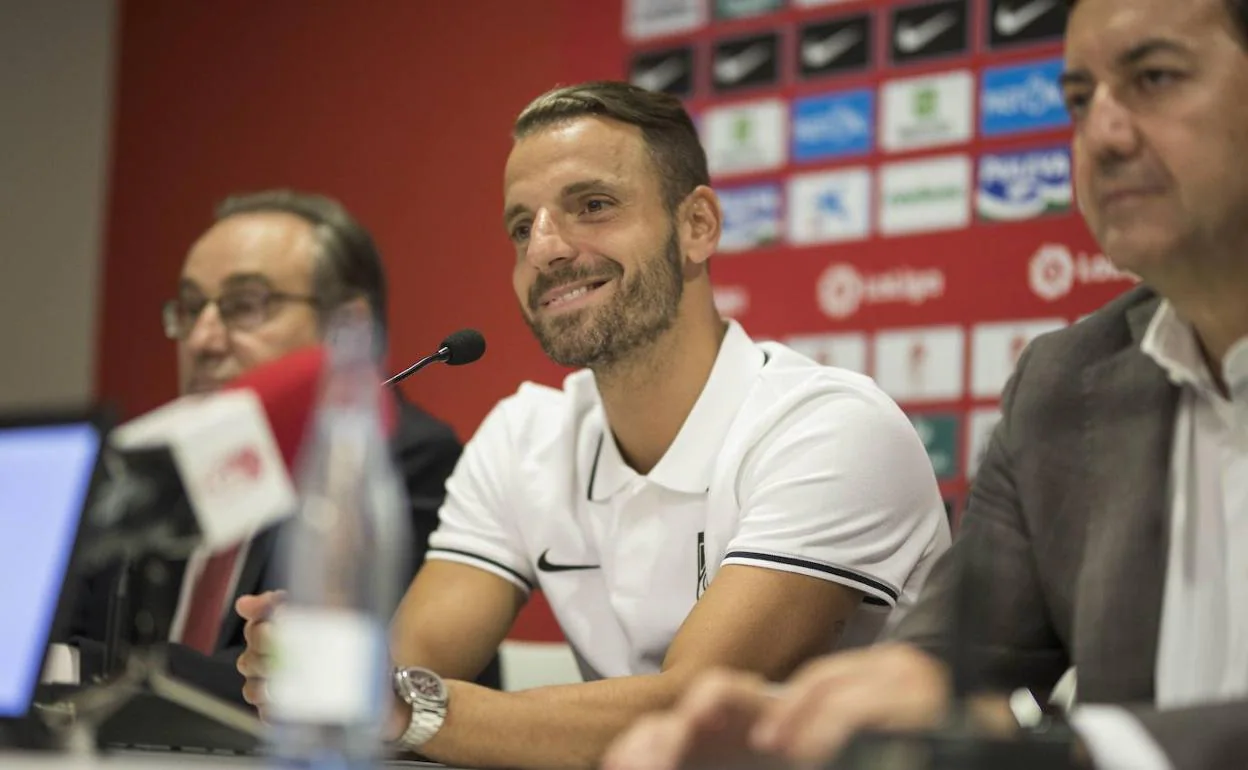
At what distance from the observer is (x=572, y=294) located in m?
2.04

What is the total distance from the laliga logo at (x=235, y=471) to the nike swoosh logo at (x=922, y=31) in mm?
2179

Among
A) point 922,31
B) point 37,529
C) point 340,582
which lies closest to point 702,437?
point 37,529

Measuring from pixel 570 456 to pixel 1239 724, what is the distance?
1216 mm

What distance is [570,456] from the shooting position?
206 cm

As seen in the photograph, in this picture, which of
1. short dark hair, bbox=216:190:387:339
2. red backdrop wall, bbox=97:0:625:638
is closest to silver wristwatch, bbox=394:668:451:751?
short dark hair, bbox=216:190:387:339

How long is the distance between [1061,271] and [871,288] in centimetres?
38

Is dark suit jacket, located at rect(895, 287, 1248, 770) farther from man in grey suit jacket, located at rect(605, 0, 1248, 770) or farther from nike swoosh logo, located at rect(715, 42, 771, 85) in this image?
nike swoosh logo, located at rect(715, 42, 771, 85)

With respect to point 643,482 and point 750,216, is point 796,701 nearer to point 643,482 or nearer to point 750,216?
point 643,482

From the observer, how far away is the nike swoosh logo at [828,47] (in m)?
3.07

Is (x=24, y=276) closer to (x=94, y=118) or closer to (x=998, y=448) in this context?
(x=94, y=118)

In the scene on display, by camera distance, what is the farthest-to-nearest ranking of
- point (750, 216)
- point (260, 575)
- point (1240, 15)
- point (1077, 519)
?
point (750, 216)
point (260, 575)
point (1077, 519)
point (1240, 15)

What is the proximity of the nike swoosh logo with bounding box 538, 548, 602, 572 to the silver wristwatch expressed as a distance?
1.61 feet

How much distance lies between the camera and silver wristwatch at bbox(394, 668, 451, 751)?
148cm

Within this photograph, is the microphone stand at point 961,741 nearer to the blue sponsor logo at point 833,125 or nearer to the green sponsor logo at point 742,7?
the blue sponsor logo at point 833,125
